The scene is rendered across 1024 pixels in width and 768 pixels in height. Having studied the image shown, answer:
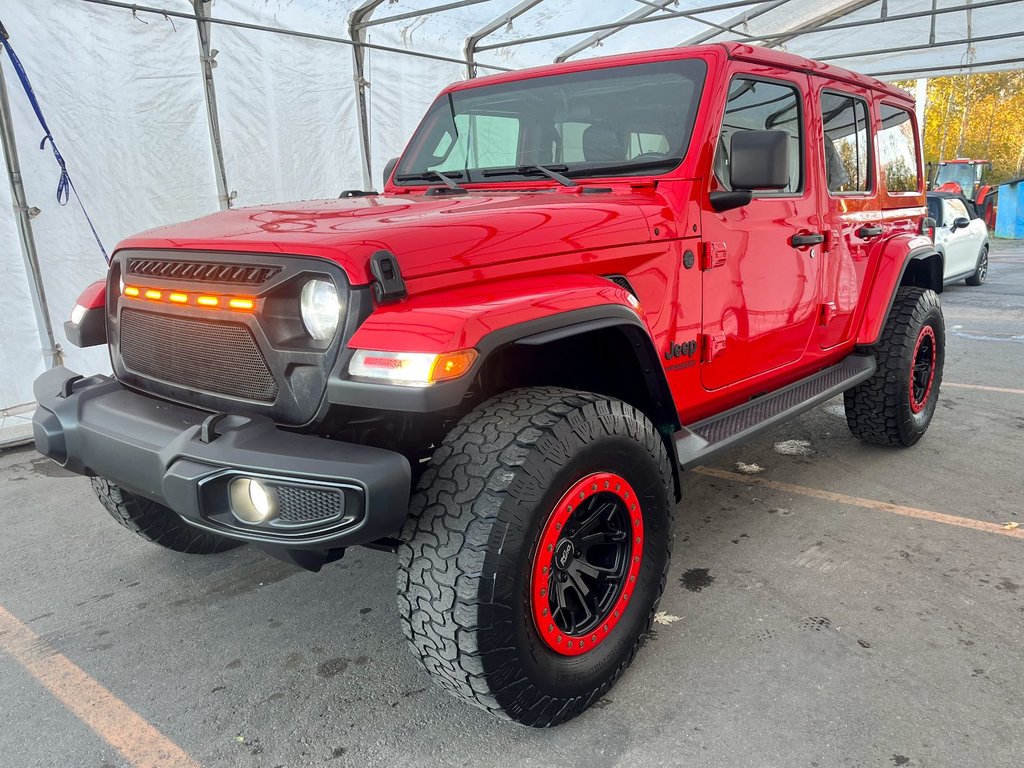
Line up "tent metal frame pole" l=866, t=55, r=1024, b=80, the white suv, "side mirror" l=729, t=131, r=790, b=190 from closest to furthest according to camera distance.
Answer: "side mirror" l=729, t=131, r=790, b=190 → the white suv → "tent metal frame pole" l=866, t=55, r=1024, b=80

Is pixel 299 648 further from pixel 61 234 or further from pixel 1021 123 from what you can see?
pixel 1021 123

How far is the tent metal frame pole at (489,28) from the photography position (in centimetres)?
784

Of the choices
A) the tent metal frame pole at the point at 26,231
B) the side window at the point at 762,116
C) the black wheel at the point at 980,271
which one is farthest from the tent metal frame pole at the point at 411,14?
the black wheel at the point at 980,271

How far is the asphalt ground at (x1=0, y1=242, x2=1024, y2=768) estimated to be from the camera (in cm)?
208

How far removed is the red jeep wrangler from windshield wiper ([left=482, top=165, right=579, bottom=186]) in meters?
0.01

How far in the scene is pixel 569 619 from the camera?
224cm

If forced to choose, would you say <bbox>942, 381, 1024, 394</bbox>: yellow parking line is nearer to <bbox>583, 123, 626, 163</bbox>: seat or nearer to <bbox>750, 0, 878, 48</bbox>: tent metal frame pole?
<bbox>583, 123, 626, 163</bbox>: seat

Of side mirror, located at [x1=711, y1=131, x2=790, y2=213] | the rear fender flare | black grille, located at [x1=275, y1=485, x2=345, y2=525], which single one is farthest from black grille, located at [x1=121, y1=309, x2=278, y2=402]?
the rear fender flare

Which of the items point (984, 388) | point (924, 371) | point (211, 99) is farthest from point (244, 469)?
point (984, 388)

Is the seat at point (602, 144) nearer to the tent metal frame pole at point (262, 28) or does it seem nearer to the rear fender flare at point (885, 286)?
the rear fender flare at point (885, 286)

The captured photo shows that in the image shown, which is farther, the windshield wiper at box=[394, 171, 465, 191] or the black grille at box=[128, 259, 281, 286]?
the windshield wiper at box=[394, 171, 465, 191]

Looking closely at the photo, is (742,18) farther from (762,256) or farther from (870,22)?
(762,256)

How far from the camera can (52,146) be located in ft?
16.8

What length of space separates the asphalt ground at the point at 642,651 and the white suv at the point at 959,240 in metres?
7.24
